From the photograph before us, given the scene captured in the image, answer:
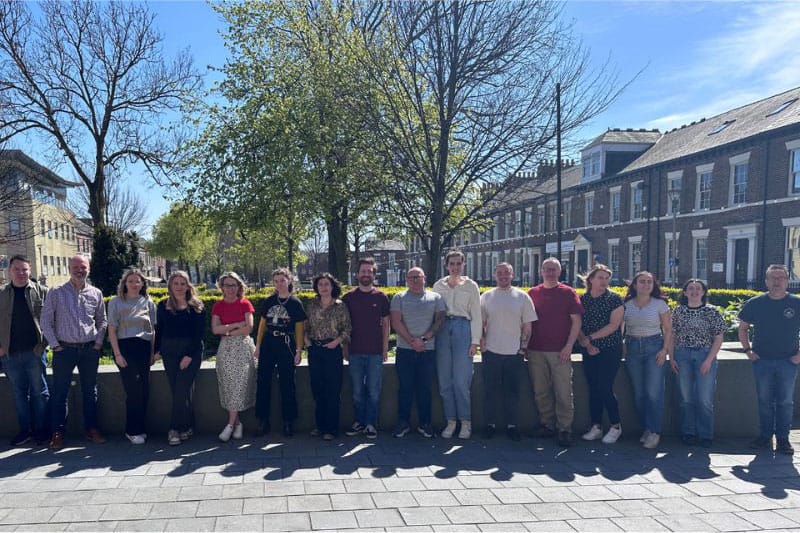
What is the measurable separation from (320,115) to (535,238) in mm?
28762

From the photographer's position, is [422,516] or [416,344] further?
[416,344]

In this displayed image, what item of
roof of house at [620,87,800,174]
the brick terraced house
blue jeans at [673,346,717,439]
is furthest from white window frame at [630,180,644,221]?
blue jeans at [673,346,717,439]

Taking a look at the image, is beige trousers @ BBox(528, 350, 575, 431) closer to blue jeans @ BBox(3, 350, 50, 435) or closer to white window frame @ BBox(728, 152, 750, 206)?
blue jeans @ BBox(3, 350, 50, 435)

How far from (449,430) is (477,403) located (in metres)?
0.50

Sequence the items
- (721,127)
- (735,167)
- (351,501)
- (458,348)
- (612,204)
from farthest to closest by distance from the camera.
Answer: (612,204) < (721,127) < (735,167) < (458,348) < (351,501)

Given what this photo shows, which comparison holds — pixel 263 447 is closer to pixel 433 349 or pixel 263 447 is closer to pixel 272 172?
pixel 433 349

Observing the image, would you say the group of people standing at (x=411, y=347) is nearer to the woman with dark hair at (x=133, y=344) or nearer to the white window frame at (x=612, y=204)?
the woman with dark hair at (x=133, y=344)

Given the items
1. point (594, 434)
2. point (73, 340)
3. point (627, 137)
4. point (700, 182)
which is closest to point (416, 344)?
point (594, 434)

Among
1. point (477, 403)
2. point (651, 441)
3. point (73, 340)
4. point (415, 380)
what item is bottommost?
point (651, 441)

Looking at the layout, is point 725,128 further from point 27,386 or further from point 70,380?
point 27,386

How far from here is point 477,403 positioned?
568 cm

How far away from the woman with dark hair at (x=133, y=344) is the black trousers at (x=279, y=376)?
1113 millimetres

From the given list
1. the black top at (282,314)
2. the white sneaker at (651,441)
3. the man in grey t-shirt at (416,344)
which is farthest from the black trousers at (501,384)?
the black top at (282,314)

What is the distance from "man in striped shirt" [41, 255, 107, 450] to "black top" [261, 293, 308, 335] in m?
1.70
